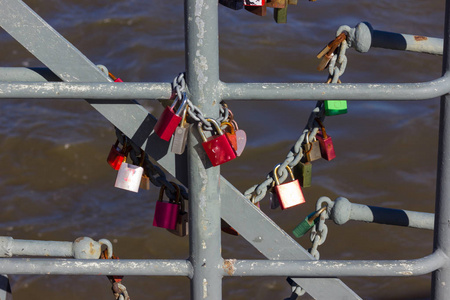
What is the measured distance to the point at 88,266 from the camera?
1325 mm

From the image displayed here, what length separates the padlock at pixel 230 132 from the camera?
4.31ft

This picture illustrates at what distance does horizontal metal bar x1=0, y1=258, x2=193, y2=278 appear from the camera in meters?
1.32

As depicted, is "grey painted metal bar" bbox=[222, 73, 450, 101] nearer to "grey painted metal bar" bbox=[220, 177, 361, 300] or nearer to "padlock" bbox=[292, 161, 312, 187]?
"grey painted metal bar" bbox=[220, 177, 361, 300]

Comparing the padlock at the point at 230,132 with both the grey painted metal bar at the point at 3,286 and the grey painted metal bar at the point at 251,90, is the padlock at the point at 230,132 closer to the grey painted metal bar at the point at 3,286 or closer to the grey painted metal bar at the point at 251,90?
the grey painted metal bar at the point at 251,90

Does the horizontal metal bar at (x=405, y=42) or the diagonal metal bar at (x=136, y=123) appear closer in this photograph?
the diagonal metal bar at (x=136, y=123)

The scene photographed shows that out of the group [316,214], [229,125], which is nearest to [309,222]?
[316,214]

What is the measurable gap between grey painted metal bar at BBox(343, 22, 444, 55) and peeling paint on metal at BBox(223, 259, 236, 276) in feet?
1.74

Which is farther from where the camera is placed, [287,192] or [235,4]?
[287,192]

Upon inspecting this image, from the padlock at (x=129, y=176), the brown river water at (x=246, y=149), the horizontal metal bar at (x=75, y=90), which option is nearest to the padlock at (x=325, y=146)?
the padlock at (x=129, y=176)

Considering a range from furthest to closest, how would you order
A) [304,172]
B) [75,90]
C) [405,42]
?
1. [304,172]
2. [405,42]
3. [75,90]

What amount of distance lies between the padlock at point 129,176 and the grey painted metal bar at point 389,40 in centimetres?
54

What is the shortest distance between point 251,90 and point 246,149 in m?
3.09

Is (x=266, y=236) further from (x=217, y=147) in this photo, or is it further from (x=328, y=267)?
(x=217, y=147)

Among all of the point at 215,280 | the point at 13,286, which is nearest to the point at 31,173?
the point at 13,286
